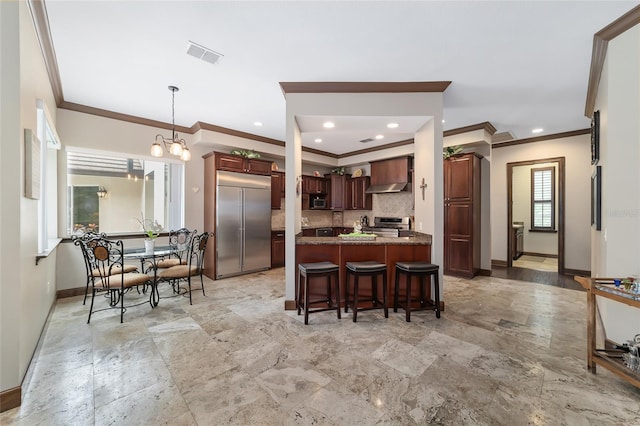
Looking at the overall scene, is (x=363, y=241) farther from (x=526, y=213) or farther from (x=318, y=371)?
(x=526, y=213)

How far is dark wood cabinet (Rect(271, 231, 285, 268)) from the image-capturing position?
6035mm

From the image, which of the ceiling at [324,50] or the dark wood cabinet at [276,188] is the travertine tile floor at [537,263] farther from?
the dark wood cabinet at [276,188]

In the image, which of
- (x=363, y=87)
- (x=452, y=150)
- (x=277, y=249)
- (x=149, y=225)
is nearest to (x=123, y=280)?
(x=149, y=225)

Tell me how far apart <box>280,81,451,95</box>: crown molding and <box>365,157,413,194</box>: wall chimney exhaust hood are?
2.86m

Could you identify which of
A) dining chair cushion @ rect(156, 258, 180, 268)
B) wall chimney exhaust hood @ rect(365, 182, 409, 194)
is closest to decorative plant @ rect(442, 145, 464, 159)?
wall chimney exhaust hood @ rect(365, 182, 409, 194)

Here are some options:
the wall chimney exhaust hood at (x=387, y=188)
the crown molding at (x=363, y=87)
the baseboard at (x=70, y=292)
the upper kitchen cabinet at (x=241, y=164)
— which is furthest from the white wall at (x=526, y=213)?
the baseboard at (x=70, y=292)

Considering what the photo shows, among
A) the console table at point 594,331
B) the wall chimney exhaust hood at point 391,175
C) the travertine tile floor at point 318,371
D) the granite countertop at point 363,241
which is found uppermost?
the wall chimney exhaust hood at point 391,175

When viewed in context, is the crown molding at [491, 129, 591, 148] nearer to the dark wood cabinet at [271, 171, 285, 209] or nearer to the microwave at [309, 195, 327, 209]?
the microwave at [309, 195, 327, 209]

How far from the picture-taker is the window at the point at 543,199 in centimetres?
718

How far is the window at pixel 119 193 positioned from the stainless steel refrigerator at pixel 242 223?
85cm

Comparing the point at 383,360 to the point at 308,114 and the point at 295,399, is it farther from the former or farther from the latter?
the point at 308,114

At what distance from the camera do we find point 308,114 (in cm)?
350

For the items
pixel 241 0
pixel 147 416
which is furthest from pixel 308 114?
pixel 147 416

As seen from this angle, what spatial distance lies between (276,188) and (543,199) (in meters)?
7.27
